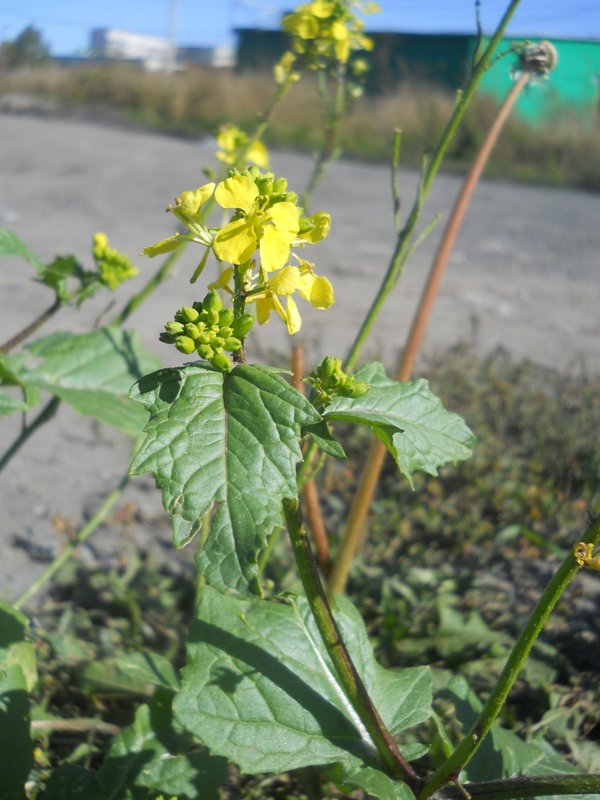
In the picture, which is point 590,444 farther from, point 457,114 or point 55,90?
point 55,90

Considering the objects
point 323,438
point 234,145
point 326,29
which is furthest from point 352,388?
point 234,145

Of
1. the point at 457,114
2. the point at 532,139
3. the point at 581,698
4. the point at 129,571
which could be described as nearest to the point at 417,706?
the point at 581,698

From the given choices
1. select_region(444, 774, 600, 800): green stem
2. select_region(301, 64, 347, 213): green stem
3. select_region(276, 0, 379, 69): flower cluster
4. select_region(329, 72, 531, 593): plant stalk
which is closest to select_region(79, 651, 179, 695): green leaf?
select_region(329, 72, 531, 593): plant stalk

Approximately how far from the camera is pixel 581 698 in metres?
1.93

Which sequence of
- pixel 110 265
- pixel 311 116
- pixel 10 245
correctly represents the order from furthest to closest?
pixel 311 116
pixel 110 265
pixel 10 245

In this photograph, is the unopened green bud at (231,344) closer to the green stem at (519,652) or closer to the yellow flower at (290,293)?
the yellow flower at (290,293)

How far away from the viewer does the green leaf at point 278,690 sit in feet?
4.05

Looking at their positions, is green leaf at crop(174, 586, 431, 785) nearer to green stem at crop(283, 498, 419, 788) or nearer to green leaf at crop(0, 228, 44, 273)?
green stem at crop(283, 498, 419, 788)

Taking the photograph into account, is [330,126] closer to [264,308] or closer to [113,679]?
[264,308]

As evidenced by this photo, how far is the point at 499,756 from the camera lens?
1412mm

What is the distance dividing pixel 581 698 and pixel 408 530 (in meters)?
0.82

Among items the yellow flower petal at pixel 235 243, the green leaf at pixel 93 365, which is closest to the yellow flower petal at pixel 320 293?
the yellow flower petal at pixel 235 243

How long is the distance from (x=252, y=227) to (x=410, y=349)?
108 cm

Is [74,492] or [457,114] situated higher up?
[457,114]
